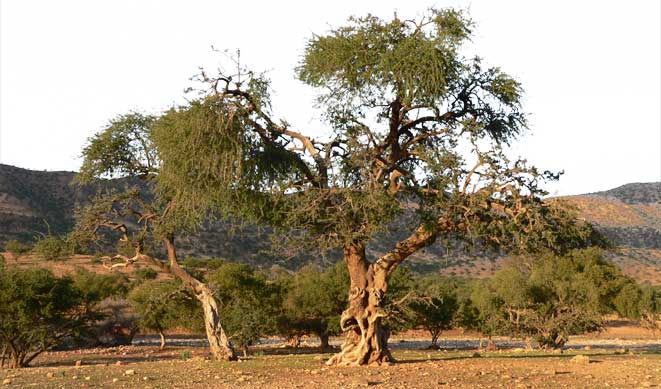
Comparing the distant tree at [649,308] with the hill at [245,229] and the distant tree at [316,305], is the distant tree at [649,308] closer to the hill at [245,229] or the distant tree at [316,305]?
the hill at [245,229]

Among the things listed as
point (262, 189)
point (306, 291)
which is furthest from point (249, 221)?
point (306, 291)

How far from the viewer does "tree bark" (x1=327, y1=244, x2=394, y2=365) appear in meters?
18.5

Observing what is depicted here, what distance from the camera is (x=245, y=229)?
88.6 metres

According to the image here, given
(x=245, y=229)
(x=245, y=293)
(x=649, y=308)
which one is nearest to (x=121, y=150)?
(x=245, y=293)

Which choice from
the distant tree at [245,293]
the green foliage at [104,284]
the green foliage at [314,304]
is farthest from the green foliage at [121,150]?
the green foliage at [104,284]

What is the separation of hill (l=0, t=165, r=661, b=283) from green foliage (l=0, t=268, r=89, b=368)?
133ft

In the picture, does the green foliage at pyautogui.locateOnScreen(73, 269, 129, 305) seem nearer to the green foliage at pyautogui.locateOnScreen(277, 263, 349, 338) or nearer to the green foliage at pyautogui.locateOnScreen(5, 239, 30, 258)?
the green foliage at pyautogui.locateOnScreen(5, 239, 30, 258)

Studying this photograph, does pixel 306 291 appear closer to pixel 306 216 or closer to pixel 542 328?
pixel 542 328

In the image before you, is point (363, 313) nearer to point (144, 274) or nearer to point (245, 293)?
point (245, 293)

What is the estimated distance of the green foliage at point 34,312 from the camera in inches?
1013

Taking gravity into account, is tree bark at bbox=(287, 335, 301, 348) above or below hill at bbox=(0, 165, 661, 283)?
below

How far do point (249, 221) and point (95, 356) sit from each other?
19669 millimetres

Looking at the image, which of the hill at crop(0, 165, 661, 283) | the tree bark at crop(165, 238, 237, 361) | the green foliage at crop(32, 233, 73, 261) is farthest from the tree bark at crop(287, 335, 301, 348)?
the hill at crop(0, 165, 661, 283)

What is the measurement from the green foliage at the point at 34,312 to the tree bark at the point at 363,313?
12.3m
